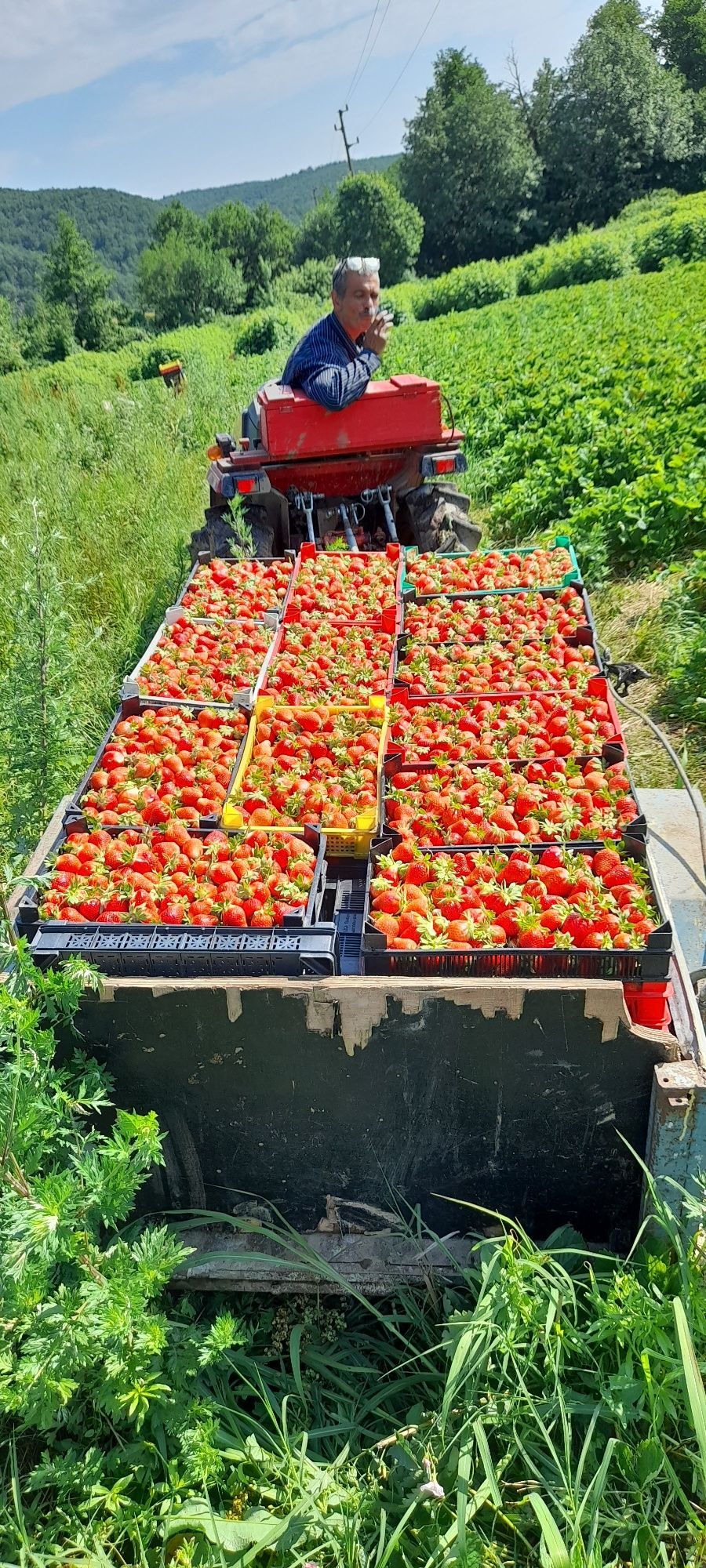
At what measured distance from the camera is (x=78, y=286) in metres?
62.8

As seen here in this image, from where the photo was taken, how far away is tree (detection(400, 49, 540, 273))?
182 ft

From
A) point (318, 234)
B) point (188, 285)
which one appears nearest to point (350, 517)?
point (188, 285)

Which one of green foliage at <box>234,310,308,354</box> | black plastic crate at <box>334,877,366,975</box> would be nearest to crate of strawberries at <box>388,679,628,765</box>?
A: black plastic crate at <box>334,877,366,975</box>

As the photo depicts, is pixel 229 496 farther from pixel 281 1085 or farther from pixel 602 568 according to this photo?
pixel 281 1085

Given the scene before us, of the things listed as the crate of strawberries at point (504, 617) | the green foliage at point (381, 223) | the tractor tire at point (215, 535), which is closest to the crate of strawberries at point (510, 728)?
the crate of strawberries at point (504, 617)

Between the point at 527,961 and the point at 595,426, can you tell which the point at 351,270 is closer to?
the point at 595,426

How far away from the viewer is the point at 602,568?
7.66 meters

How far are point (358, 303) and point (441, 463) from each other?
1.12 metres

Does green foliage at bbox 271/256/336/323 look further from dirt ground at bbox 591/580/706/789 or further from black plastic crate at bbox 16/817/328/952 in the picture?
black plastic crate at bbox 16/817/328/952

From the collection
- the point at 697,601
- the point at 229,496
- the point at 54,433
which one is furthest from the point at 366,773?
the point at 54,433

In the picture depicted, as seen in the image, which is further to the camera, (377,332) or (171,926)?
(377,332)

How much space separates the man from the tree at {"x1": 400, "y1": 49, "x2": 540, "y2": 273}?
56358mm

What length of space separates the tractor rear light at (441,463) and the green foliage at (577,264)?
29.7 meters

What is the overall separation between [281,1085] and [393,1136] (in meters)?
0.34
